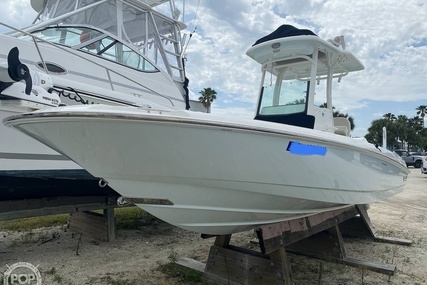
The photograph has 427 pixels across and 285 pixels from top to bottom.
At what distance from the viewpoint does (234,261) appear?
370 centimetres

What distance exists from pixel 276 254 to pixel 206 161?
1342 millimetres

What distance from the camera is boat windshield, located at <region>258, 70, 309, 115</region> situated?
433cm

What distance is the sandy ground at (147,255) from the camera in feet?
12.9

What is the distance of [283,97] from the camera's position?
14.9ft

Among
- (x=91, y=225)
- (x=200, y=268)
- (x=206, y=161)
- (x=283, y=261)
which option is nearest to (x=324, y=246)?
(x=283, y=261)

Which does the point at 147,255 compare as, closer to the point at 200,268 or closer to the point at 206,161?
the point at 200,268

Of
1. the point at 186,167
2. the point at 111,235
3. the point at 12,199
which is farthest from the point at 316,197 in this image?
the point at 12,199

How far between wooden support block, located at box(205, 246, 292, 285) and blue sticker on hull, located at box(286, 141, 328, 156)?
1.14 metres

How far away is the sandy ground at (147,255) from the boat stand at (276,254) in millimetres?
158

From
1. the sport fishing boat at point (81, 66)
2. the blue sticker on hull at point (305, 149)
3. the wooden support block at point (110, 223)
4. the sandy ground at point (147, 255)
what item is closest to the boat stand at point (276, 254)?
the sandy ground at point (147, 255)

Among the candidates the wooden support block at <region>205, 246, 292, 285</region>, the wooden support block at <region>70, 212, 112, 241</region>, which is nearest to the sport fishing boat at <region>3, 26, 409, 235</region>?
the wooden support block at <region>205, 246, 292, 285</region>

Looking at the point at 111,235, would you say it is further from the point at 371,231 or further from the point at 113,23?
the point at 371,231

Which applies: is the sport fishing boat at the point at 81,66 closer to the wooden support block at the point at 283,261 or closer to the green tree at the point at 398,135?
the wooden support block at the point at 283,261

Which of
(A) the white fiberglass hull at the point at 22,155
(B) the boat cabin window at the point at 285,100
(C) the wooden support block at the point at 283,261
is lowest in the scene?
(C) the wooden support block at the point at 283,261
